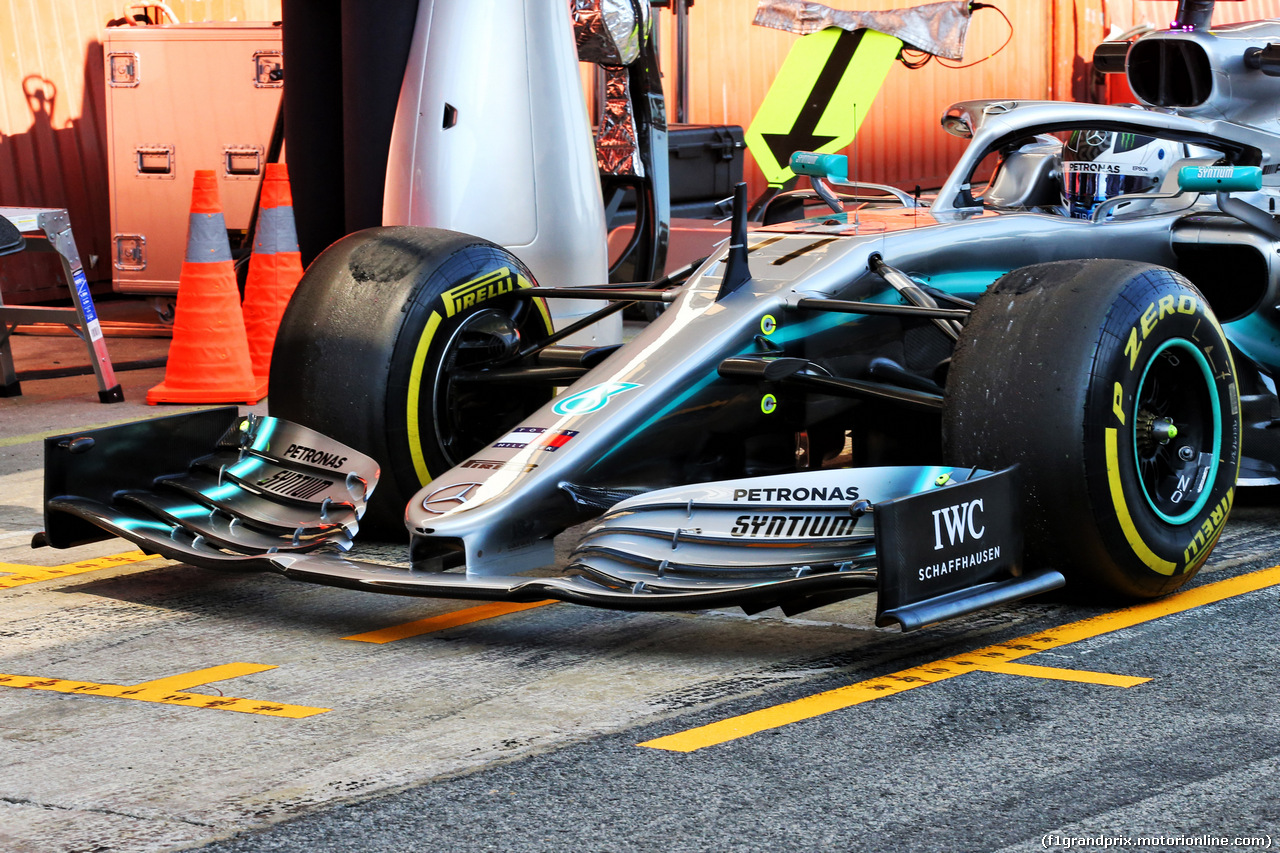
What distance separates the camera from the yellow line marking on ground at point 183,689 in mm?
3570

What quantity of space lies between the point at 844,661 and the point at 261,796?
146cm

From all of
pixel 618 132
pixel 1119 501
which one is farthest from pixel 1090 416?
pixel 618 132

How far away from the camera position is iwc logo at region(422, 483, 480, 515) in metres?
4.09

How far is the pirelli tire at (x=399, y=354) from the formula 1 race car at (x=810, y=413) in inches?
0.4

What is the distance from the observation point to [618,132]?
894 cm

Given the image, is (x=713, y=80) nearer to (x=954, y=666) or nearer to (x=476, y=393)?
(x=476, y=393)

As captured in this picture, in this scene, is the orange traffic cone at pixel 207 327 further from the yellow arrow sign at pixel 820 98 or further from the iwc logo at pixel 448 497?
the yellow arrow sign at pixel 820 98

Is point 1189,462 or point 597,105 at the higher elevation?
point 597,105

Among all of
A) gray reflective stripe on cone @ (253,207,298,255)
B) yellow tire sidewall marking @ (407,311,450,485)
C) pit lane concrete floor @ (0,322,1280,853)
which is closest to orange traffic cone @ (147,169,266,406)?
gray reflective stripe on cone @ (253,207,298,255)

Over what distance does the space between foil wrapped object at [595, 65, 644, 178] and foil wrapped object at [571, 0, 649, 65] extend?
7.5 inches

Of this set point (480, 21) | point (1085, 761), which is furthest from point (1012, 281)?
point (480, 21)

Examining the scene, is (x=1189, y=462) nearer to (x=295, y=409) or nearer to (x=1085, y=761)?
(x=1085, y=761)

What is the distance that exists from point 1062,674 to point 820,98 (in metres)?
9.26

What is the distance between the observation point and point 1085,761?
3.13 metres
